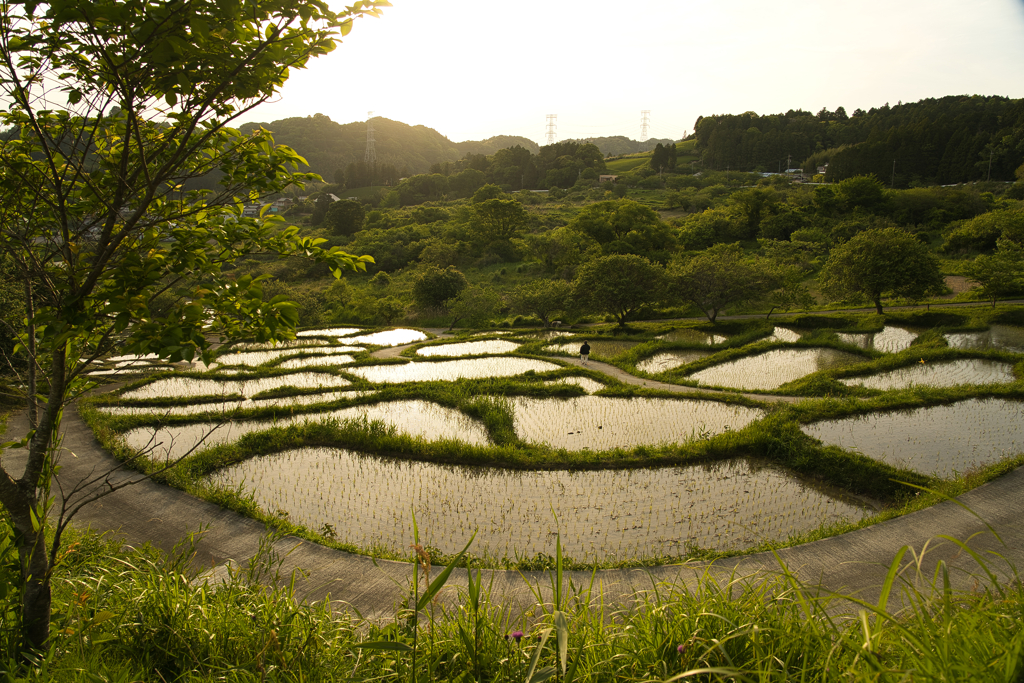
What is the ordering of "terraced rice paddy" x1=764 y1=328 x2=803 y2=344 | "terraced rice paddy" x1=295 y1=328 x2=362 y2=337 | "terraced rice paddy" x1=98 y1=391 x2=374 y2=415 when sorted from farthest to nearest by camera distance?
"terraced rice paddy" x1=295 y1=328 x2=362 y2=337 → "terraced rice paddy" x1=764 y1=328 x2=803 y2=344 → "terraced rice paddy" x1=98 y1=391 x2=374 y2=415

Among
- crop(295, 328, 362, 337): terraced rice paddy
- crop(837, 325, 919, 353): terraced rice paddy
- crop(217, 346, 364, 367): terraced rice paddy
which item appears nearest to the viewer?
crop(837, 325, 919, 353): terraced rice paddy

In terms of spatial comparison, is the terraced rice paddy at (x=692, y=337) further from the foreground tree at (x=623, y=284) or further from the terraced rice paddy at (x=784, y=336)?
the foreground tree at (x=623, y=284)

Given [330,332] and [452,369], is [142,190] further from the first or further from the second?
[330,332]

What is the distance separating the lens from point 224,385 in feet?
61.5

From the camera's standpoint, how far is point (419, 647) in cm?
351

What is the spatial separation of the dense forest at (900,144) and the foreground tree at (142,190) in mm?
84948

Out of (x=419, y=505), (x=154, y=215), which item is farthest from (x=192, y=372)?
(x=154, y=215)

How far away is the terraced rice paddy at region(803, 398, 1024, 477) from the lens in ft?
33.2

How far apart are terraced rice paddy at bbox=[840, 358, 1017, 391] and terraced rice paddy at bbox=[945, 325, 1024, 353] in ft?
8.67

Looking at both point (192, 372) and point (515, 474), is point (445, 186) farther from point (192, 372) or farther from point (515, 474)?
point (515, 474)

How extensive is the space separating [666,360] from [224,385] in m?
17.9

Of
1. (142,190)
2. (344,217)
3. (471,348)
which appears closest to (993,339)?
(471,348)

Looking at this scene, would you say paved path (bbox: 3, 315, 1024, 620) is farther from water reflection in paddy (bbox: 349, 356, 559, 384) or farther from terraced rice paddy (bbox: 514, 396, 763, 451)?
water reflection in paddy (bbox: 349, 356, 559, 384)

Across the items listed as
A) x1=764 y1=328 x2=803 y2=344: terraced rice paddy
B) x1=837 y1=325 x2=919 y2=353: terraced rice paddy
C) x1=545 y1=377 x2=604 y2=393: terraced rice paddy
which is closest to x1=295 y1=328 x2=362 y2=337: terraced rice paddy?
x1=545 y1=377 x2=604 y2=393: terraced rice paddy
